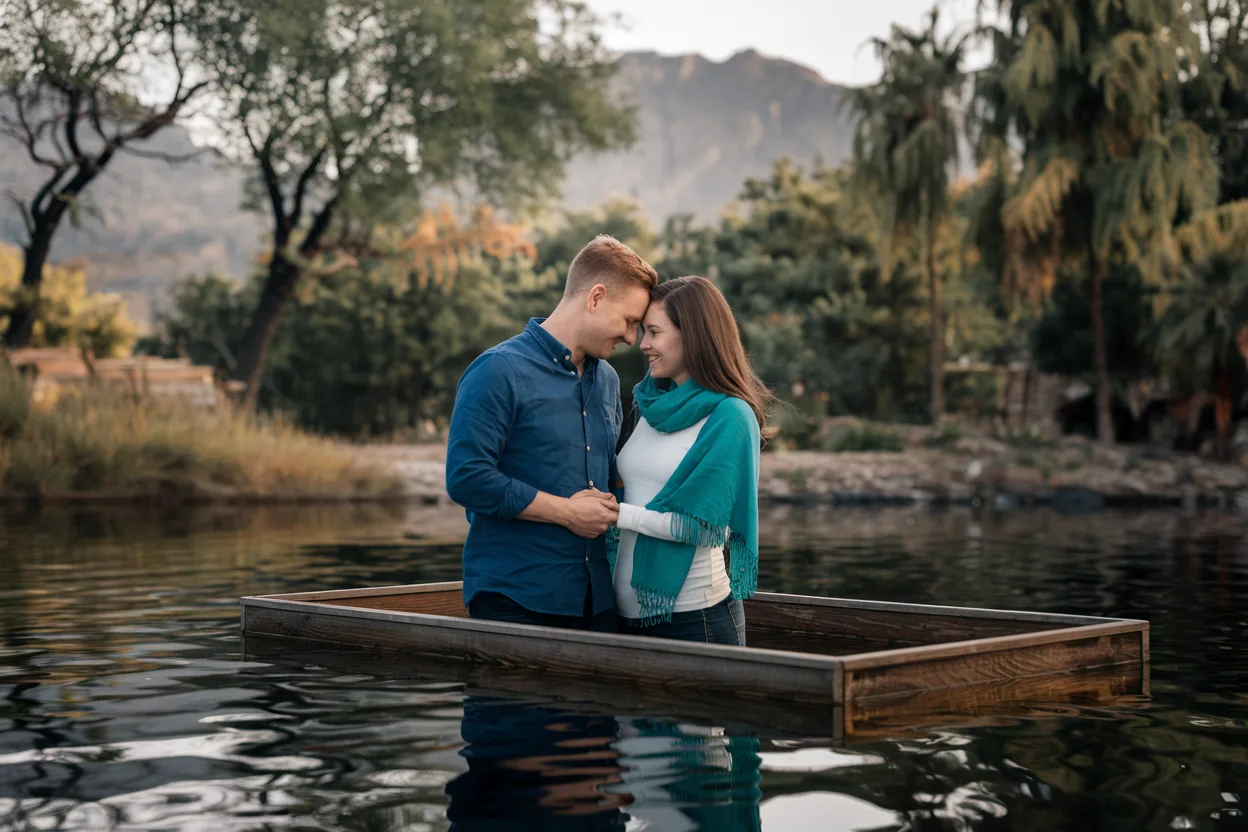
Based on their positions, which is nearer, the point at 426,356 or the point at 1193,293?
the point at 1193,293

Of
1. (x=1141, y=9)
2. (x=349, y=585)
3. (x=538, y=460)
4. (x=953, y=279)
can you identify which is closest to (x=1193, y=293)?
(x=1141, y=9)

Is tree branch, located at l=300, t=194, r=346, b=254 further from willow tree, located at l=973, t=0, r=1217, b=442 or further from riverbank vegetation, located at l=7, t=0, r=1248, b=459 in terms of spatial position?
willow tree, located at l=973, t=0, r=1217, b=442

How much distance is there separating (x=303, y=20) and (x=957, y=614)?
79.0 ft

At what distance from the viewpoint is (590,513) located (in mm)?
5828

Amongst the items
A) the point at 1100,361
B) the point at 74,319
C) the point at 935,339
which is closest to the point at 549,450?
the point at 1100,361

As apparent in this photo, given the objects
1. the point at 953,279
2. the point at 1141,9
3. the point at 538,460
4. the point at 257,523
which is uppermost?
the point at 1141,9

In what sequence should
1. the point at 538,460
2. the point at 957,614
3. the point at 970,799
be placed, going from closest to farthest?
the point at 970,799 → the point at 538,460 → the point at 957,614

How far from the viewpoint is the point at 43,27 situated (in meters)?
28.3

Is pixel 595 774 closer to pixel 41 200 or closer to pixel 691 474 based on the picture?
pixel 691 474

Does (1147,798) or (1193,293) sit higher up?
(1193,293)

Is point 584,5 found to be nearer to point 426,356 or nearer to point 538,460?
point 426,356

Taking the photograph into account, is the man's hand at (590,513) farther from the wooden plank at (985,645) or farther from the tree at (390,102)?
the tree at (390,102)

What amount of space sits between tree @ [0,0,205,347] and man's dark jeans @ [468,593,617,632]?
24414mm

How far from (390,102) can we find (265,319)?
16.4 feet
